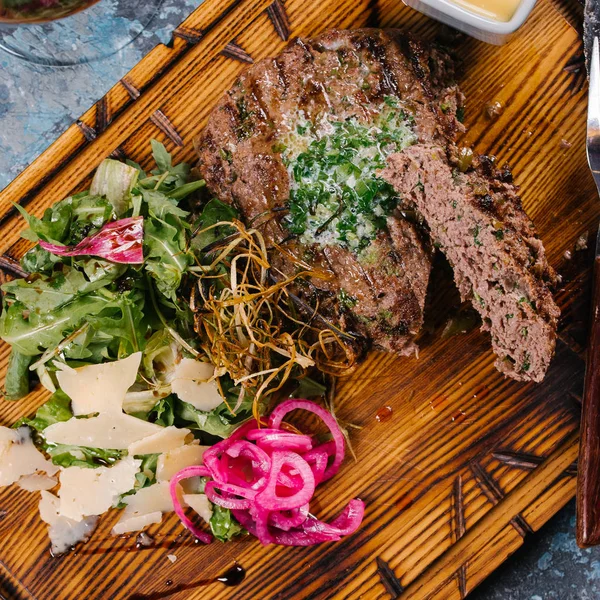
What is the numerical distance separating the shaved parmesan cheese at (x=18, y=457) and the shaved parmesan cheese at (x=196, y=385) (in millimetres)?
1184

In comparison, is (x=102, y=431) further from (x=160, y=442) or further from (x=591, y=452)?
(x=591, y=452)

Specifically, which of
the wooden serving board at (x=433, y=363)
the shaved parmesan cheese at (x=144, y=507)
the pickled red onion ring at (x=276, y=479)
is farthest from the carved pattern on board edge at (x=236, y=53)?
the shaved parmesan cheese at (x=144, y=507)

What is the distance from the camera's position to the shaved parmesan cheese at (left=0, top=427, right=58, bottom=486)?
13.0 feet

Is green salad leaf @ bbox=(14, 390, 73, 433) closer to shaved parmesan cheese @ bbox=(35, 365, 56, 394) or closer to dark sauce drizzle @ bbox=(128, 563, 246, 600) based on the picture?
shaved parmesan cheese @ bbox=(35, 365, 56, 394)

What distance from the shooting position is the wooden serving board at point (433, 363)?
3795 millimetres

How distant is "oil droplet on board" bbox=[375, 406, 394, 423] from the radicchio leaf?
1.79 meters

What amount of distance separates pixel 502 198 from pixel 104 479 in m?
2.97

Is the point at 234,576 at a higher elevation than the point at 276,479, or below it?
below

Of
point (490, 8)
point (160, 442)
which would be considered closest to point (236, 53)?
point (490, 8)

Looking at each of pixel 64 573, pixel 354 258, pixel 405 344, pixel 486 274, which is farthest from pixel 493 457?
pixel 64 573

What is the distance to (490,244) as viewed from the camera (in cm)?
320

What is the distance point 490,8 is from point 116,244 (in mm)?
2504

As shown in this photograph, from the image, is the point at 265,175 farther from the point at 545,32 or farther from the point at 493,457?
the point at 493,457

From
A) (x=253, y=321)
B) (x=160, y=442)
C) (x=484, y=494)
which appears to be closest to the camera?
(x=253, y=321)
